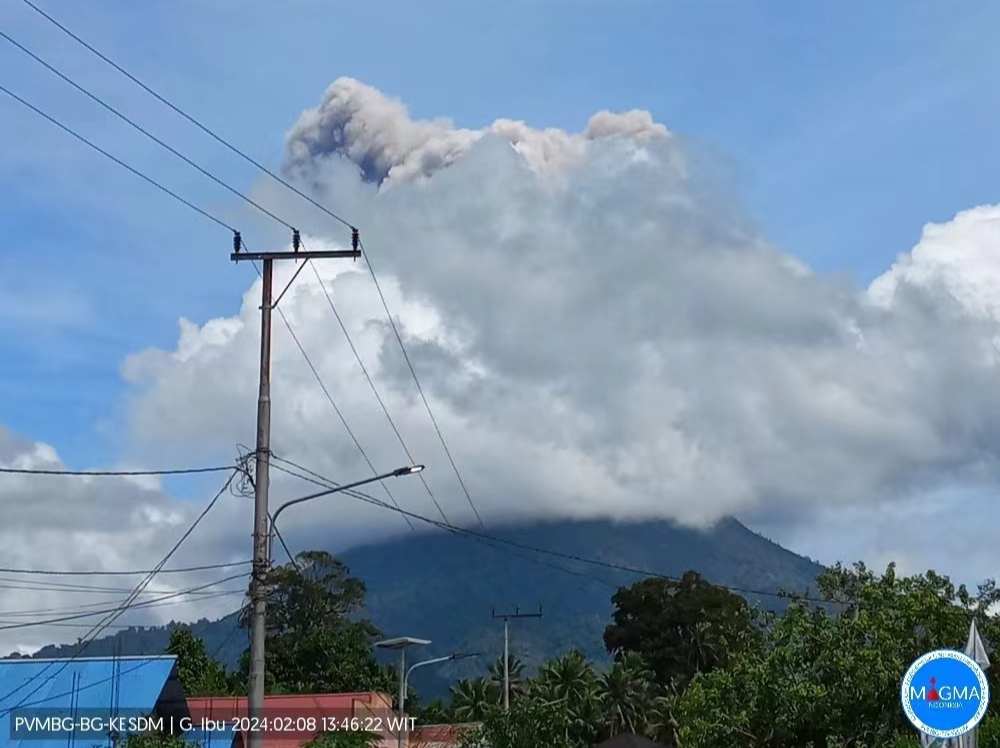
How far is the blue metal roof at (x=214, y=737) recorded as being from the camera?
41875 mm

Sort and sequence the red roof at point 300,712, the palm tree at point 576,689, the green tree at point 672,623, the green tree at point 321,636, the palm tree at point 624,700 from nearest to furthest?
the red roof at point 300,712 → the palm tree at point 576,689 → the palm tree at point 624,700 → the green tree at point 321,636 → the green tree at point 672,623

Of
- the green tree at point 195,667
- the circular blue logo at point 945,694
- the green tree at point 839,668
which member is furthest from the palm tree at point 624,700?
the circular blue logo at point 945,694

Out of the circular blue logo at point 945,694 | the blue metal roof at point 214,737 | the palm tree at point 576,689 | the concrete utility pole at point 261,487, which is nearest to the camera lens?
the circular blue logo at point 945,694

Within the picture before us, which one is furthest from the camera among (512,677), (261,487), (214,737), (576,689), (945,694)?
(512,677)

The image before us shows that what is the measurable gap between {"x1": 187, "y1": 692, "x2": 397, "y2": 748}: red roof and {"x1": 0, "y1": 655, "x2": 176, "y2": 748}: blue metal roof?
43.2 ft

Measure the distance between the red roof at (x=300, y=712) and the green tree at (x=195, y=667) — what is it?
1006 cm

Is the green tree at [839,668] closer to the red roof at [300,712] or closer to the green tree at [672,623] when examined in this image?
the red roof at [300,712]

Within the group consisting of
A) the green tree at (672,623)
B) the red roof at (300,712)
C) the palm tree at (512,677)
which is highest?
the green tree at (672,623)

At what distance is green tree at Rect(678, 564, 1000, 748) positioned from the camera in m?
27.2

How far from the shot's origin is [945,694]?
1159 cm

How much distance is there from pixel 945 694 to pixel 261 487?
14637 mm

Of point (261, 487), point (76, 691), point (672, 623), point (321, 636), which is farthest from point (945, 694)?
point (672, 623)

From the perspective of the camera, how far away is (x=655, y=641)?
89562mm

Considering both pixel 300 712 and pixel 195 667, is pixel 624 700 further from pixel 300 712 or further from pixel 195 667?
pixel 300 712
